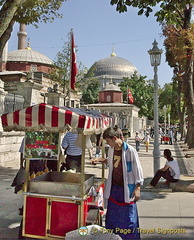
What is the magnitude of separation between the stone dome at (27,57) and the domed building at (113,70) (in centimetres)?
4490

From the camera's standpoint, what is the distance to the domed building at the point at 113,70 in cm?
8594

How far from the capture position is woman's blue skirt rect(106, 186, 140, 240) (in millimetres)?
4035

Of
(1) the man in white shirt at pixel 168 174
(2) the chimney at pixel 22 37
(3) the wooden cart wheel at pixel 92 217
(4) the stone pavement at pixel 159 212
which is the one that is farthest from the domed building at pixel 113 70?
(3) the wooden cart wheel at pixel 92 217

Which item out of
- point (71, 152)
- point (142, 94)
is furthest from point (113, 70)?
point (71, 152)

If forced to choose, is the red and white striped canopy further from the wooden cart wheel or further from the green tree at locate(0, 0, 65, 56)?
the green tree at locate(0, 0, 65, 56)

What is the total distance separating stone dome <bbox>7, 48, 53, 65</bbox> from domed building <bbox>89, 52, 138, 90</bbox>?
4490 centimetres

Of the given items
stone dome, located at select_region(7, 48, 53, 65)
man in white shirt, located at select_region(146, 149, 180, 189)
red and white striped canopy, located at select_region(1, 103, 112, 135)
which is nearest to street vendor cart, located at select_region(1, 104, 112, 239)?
red and white striped canopy, located at select_region(1, 103, 112, 135)

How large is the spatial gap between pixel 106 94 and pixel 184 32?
40104mm

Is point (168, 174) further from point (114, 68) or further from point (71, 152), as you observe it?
point (114, 68)

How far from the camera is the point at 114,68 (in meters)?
89.1

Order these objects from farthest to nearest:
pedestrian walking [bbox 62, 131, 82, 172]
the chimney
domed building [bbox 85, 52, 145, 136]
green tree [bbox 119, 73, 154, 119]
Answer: green tree [bbox 119, 73, 154, 119], the chimney, domed building [bbox 85, 52, 145, 136], pedestrian walking [bbox 62, 131, 82, 172]

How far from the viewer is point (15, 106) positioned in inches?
542

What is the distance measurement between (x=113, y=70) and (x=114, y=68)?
1.05m

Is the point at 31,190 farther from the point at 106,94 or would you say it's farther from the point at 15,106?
the point at 106,94
